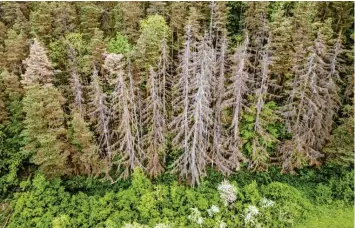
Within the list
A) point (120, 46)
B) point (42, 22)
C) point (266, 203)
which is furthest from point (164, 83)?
point (42, 22)

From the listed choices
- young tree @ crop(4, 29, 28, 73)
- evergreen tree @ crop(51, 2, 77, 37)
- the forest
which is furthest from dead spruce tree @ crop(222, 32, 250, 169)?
young tree @ crop(4, 29, 28, 73)

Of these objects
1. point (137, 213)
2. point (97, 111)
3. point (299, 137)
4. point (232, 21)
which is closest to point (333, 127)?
point (299, 137)

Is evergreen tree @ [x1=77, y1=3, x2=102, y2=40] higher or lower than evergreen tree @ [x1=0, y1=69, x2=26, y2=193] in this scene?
higher

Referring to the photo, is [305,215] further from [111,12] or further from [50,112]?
[111,12]

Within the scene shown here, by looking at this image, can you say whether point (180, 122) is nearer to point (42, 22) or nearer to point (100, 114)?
point (100, 114)

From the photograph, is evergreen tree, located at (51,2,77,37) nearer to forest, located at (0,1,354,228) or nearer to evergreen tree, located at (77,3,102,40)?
forest, located at (0,1,354,228)

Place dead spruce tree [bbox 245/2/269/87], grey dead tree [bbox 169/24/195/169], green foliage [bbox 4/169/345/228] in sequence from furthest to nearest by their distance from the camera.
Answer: dead spruce tree [bbox 245/2/269/87], green foliage [bbox 4/169/345/228], grey dead tree [bbox 169/24/195/169]

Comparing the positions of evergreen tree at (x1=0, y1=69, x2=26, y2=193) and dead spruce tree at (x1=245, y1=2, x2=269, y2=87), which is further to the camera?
dead spruce tree at (x1=245, y1=2, x2=269, y2=87)
